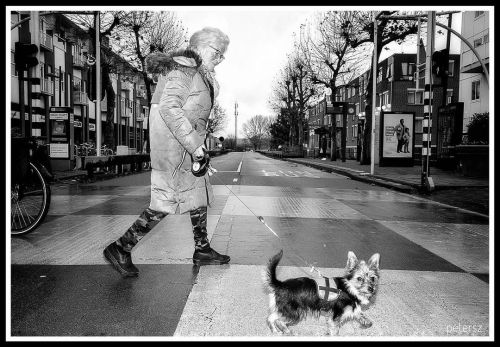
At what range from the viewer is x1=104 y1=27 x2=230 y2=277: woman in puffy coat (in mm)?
3447

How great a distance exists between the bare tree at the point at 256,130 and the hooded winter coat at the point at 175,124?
16244 centimetres

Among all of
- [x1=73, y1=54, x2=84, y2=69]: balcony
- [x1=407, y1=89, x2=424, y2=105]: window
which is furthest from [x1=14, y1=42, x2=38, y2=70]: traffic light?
[x1=407, y1=89, x2=424, y2=105]: window

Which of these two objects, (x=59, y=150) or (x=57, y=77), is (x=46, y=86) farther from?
(x=59, y=150)

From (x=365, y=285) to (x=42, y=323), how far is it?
6.52 feet

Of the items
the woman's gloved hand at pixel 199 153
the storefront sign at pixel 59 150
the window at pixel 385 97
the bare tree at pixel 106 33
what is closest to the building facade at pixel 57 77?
the storefront sign at pixel 59 150

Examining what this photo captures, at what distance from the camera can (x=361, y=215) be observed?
7.52 m

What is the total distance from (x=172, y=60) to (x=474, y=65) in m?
25.1

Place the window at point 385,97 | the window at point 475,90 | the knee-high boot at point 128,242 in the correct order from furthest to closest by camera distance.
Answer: the window at point 385,97 < the window at point 475,90 < the knee-high boot at point 128,242

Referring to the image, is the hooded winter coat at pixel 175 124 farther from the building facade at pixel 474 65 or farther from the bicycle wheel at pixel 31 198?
the building facade at pixel 474 65

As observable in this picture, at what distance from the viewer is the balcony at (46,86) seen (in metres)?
31.0

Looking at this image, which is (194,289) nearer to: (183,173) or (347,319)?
(183,173)

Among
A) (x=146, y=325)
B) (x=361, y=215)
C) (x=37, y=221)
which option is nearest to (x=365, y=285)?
(x=146, y=325)

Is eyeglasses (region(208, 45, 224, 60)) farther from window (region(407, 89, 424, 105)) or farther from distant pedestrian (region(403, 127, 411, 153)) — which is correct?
window (region(407, 89, 424, 105))

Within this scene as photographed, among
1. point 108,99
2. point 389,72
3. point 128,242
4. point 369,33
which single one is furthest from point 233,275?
point 389,72
